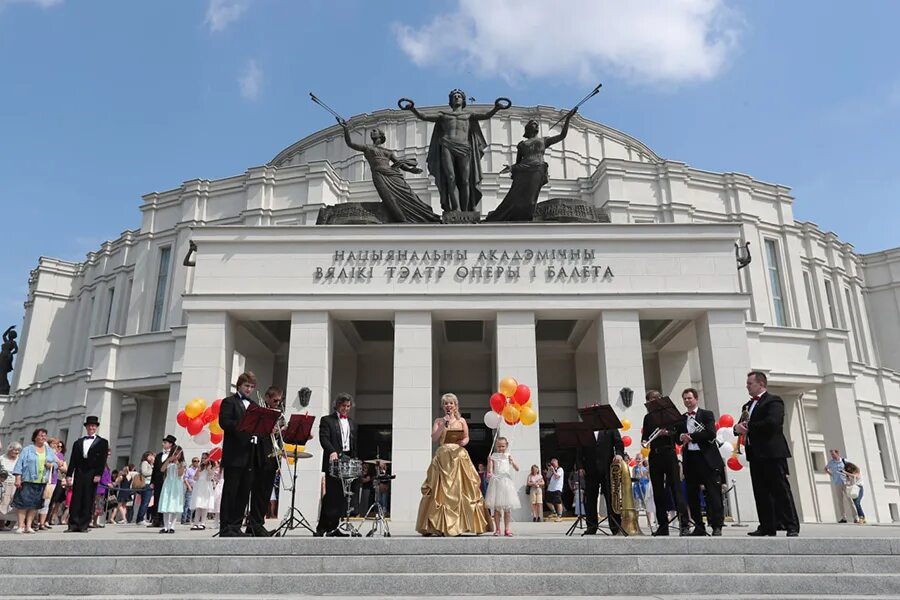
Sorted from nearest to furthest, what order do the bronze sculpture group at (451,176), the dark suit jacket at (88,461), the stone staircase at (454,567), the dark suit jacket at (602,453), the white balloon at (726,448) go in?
the stone staircase at (454,567) → the dark suit jacket at (602,453) → the dark suit jacket at (88,461) → the white balloon at (726,448) → the bronze sculpture group at (451,176)

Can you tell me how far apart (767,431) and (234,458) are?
22.8ft

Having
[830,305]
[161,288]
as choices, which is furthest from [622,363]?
[161,288]

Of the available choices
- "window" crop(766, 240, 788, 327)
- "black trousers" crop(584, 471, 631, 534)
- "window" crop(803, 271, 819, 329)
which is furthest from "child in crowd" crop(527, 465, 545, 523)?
"window" crop(803, 271, 819, 329)

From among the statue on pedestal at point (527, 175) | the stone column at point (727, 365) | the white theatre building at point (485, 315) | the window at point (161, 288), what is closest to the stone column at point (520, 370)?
the white theatre building at point (485, 315)

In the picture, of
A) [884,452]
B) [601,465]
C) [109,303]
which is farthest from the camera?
[109,303]

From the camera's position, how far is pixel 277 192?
35406 millimetres

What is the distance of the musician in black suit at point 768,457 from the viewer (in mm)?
8336

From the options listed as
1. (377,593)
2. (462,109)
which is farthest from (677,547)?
(462,109)

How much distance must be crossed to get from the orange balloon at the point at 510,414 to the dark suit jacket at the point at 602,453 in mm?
5002

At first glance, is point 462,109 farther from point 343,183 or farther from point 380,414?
point 343,183

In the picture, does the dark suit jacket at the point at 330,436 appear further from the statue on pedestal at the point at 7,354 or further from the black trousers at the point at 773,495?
the statue on pedestal at the point at 7,354

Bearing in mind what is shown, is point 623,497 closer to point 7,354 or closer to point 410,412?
point 410,412

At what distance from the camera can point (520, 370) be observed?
18.3 metres

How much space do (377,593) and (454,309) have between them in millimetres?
12623
